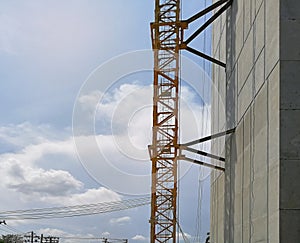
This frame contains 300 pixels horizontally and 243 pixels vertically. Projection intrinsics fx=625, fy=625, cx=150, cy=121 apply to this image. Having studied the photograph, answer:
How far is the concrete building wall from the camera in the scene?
14578 mm

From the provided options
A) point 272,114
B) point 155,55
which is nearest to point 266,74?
point 272,114

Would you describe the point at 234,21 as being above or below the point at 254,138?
above

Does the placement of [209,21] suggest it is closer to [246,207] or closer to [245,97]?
[245,97]

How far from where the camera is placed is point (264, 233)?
52.7ft

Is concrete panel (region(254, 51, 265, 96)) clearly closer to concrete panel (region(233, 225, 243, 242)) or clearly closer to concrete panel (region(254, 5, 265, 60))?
concrete panel (region(254, 5, 265, 60))

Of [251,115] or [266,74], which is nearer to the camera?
[266,74]

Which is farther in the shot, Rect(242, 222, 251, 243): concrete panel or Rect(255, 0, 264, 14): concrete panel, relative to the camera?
Rect(242, 222, 251, 243): concrete panel

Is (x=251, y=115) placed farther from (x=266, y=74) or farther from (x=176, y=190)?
(x=176, y=190)
